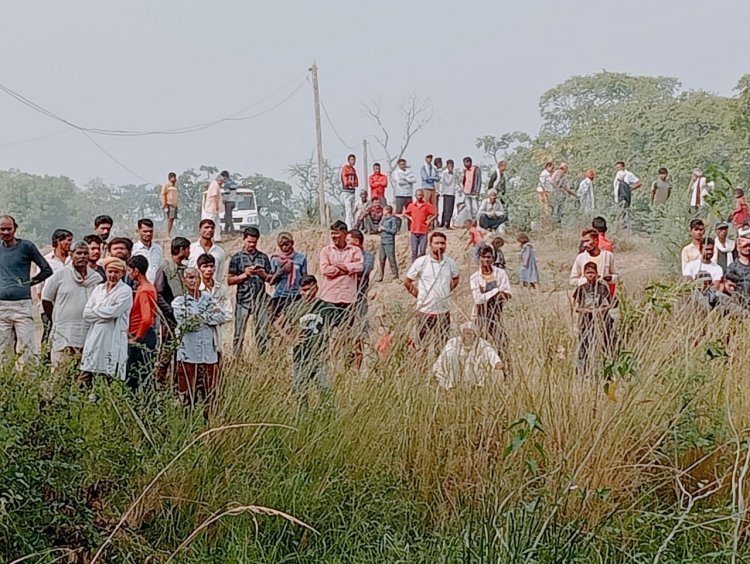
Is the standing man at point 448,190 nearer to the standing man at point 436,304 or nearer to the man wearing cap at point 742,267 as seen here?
the man wearing cap at point 742,267

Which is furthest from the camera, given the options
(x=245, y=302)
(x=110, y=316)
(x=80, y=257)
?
(x=245, y=302)

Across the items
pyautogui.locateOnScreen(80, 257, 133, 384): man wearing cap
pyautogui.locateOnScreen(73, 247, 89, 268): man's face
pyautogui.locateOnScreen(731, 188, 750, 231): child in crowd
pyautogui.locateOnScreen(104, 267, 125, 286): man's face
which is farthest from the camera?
pyautogui.locateOnScreen(731, 188, 750, 231): child in crowd

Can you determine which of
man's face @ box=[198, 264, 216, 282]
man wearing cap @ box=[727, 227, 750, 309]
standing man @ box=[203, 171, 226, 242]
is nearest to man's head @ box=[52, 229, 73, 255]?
man's face @ box=[198, 264, 216, 282]

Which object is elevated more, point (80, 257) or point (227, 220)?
point (227, 220)

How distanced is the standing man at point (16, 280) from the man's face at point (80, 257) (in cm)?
74

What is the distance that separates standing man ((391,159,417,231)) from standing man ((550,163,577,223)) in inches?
159

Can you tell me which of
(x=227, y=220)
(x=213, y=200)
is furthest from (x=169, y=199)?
(x=227, y=220)

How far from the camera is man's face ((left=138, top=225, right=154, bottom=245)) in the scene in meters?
10.1

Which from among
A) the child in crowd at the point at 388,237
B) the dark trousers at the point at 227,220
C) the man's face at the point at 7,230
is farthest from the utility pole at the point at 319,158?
the man's face at the point at 7,230

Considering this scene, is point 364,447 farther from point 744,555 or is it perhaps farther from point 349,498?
point 744,555

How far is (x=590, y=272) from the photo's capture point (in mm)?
8297

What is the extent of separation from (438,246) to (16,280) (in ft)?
13.1

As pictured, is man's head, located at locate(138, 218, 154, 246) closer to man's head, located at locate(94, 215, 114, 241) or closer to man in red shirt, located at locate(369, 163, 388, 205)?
man's head, located at locate(94, 215, 114, 241)

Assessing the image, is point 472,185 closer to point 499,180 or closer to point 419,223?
point 499,180
